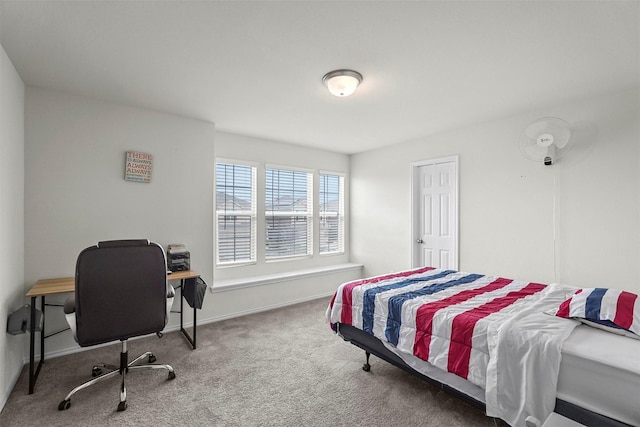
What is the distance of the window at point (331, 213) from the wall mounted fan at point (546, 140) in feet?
9.83

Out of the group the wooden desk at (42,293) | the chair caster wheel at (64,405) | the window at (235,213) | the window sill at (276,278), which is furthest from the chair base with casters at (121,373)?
the window at (235,213)

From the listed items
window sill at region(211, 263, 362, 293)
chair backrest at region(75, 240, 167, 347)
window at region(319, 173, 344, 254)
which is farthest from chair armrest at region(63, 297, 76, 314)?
window at region(319, 173, 344, 254)

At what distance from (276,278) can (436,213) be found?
247 cm

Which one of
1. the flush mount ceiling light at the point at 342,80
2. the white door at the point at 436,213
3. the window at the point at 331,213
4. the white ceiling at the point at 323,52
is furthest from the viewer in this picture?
the window at the point at 331,213

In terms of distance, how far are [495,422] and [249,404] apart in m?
1.58

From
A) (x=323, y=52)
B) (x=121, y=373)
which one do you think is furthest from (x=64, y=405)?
(x=323, y=52)

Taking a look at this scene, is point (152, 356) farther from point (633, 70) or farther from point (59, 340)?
point (633, 70)

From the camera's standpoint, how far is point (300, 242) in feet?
16.4

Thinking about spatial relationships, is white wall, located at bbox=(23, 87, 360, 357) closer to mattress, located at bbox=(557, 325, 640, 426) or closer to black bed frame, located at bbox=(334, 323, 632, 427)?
black bed frame, located at bbox=(334, 323, 632, 427)

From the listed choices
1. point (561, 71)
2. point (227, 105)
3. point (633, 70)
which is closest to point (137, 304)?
point (227, 105)

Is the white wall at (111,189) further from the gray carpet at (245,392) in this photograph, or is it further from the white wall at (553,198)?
the white wall at (553,198)

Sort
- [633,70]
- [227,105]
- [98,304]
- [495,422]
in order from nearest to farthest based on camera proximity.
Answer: [495,422]
[98,304]
[633,70]
[227,105]

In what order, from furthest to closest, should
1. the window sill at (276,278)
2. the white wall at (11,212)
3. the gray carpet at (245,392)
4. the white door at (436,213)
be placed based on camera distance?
1. the white door at (436,213)
2. the window sill at (276,278)
3. the white wall at (11,212)
4. the gray carpet at (245,392)

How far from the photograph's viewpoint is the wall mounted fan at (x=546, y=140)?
2.83m
